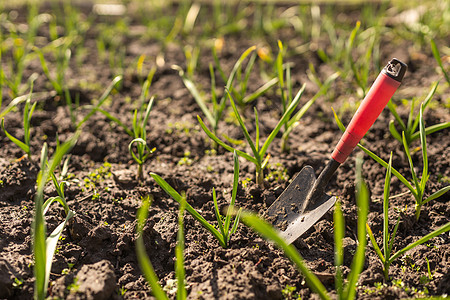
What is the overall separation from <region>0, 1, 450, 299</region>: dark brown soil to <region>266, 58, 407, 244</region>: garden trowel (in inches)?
3.5

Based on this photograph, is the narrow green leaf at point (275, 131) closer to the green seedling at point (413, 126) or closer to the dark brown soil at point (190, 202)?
the dark brown soil at point (190, 202)

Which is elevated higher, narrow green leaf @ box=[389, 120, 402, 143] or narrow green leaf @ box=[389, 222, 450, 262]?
narrow green leaf @ box=[389, 120, 402, 143]

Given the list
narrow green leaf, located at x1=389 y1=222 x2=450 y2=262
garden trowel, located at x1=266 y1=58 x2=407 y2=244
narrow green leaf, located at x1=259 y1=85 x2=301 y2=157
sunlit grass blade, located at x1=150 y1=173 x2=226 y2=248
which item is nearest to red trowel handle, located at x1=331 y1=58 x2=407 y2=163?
garden trowel, located at x1=266 y1=58 x2=407 y2=244

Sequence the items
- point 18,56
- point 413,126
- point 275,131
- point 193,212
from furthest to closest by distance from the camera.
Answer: point 18,56 → point 413,126 → point 275,131 → point 193,212

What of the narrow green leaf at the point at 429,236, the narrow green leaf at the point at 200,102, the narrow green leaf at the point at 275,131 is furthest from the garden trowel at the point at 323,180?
the narrow green leaf at the point at 200,102

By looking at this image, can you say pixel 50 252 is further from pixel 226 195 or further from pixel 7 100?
pixel 7 100

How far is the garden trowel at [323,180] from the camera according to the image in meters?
1.51

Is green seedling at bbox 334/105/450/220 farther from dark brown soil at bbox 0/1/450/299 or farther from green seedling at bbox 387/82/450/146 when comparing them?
green seedling at bbox 387/82/450/146

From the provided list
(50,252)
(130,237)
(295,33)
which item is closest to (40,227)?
(50,252)

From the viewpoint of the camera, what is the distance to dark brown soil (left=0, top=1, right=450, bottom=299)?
1468 mm

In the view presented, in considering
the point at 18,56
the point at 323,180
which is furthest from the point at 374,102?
the point at 18,56

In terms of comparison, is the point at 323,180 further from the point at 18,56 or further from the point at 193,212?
the point at 18,56

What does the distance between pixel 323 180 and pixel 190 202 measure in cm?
59

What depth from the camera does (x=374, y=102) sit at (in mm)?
1552
